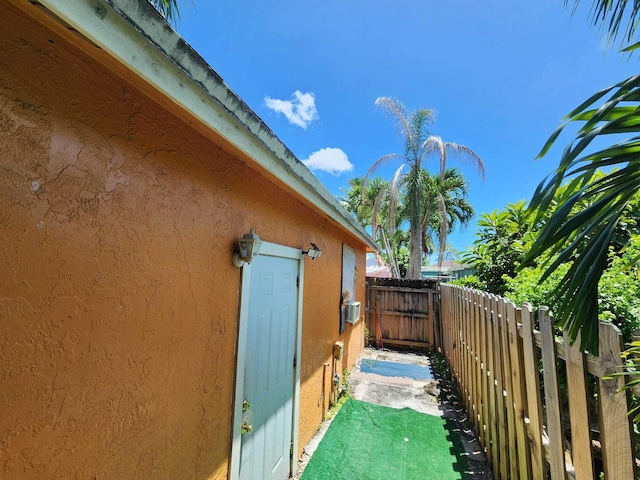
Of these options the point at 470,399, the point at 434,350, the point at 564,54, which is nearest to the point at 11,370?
the point at 470,399

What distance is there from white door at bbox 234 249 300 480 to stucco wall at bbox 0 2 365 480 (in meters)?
0.33

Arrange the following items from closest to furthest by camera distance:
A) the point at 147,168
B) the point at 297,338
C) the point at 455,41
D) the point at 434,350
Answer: the point at 147,168 < the point at 297,338 < the point at 455,41 < the point at 434,350

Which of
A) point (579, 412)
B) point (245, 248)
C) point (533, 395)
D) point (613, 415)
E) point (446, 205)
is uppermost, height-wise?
point (446, 205)

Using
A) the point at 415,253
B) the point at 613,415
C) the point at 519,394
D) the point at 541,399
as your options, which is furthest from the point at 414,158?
the point at 613,415

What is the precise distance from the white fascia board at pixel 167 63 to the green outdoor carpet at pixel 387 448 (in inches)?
147

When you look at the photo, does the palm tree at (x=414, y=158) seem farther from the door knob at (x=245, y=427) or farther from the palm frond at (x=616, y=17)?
the door knob at (x=245, y=427)

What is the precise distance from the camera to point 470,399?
4512 mm

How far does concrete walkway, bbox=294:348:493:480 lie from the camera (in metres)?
3.71

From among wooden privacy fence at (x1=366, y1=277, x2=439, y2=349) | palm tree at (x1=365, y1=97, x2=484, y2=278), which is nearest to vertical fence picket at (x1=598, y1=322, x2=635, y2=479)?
wooden privacy fence at (x1=366, y1=277, x2=439, y2=349)

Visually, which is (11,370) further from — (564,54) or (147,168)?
(564,54)

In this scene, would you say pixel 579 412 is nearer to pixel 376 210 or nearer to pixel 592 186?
pixel 592 186

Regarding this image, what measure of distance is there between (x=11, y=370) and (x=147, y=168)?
100 cm

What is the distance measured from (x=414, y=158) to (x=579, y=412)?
11.8m

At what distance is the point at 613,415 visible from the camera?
53.6 inches
